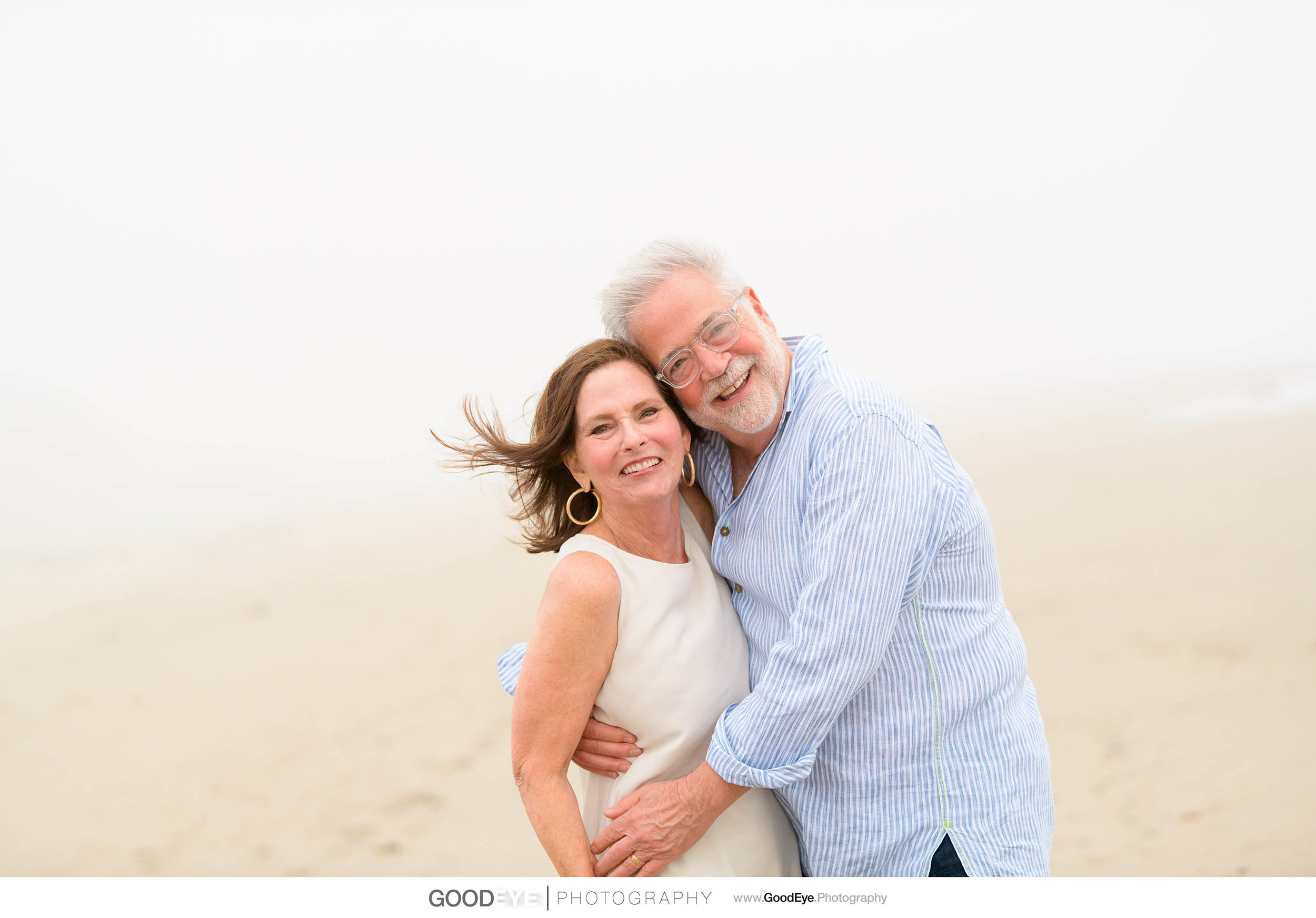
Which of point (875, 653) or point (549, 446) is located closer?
point (875, 653)

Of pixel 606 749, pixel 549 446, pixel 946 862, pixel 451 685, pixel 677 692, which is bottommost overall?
pixel 451 685

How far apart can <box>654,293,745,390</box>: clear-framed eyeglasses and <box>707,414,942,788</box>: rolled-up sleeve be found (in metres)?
0.44

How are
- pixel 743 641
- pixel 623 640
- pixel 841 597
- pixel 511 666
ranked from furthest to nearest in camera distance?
1. pixel 511 666
2. pixel 743 641
3. pixel 623 640
4. pixel 841 597

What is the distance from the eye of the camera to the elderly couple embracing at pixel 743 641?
2.30 meters

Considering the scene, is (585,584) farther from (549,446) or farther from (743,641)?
(743,641)

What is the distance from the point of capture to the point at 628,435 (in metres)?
2.50

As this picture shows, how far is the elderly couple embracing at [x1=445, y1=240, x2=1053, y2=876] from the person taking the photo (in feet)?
7.56

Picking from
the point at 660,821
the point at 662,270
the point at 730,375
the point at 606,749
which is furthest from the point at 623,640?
the point at 662,270

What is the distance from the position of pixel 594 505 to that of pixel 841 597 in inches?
31.7

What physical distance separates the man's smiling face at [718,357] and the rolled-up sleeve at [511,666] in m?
0.96

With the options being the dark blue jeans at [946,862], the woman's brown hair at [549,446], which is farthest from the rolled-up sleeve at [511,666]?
the dark blue jeans at [946,862]
